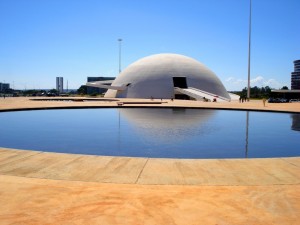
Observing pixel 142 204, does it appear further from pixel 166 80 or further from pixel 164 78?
pixel 164 78

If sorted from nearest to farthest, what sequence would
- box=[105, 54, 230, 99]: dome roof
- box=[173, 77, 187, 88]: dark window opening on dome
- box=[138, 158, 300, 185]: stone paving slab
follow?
1. box=[138, 158, 300, 185]: stone paving slab
2. box=[105, 54, 230, 99]: dome roof
3. box=[173, 77, 187, 88]: dark window opening on dome

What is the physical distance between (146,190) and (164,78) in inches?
2288

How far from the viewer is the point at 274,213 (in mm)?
4898

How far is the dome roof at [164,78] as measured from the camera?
206ft

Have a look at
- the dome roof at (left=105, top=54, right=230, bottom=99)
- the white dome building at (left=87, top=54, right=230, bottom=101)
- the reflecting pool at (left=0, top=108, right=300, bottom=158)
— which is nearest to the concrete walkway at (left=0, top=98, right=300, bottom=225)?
the reflecting pool at (left=0, top=108, right=300, bottom=158)

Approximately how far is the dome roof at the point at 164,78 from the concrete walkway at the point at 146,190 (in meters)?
53.9

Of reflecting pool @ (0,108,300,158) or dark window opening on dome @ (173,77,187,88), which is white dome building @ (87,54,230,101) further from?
reflecting pool @ (0,108,300,158)

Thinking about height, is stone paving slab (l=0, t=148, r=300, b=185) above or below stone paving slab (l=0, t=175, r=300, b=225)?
above

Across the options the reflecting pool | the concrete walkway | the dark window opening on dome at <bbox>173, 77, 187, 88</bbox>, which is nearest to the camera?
the concrete walkway

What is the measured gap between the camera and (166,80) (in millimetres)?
63062

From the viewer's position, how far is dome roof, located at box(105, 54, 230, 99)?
206 ft

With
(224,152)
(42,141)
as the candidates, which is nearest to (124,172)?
(224,152)

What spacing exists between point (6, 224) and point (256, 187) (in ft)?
15.3

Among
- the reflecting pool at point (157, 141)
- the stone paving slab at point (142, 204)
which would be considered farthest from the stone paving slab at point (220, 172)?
the reflecting pool at point (157, 141)
